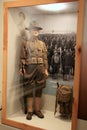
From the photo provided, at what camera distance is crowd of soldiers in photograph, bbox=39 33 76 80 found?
8.34ft

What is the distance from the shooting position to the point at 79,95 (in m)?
2.06

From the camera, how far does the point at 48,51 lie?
2723 millimetres

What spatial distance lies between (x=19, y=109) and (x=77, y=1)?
68.2 inches

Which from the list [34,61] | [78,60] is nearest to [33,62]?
[34,61]

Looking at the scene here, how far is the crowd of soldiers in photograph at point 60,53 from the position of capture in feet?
8.34

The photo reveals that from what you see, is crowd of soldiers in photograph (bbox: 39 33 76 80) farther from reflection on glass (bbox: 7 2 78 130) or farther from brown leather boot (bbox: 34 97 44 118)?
brown leather boot (bbox: 34 97 44 118)

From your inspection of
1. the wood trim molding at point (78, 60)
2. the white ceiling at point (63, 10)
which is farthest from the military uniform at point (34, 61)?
the wood trim molding at point (78, 60)

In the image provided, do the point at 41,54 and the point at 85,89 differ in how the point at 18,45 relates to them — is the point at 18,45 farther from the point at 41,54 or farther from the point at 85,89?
the point at 85,89

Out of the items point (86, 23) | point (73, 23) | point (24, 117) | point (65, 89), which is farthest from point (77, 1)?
Result: point (24, 117)

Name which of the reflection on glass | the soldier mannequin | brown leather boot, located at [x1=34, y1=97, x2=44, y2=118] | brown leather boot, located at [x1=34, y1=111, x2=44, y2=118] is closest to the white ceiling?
the reflection on glass

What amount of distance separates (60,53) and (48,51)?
7.2 inches

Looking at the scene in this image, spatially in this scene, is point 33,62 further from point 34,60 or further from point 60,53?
point 60,53

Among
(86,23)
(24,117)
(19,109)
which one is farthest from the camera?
(19,109)

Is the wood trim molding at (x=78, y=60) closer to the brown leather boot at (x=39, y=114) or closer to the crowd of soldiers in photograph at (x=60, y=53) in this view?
the crowd of soldiers in photograph at (x=60, y=53)
